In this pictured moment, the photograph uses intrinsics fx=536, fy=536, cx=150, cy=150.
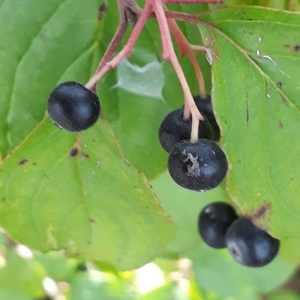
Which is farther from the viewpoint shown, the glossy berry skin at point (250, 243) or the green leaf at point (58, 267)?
the green leaf at point (58, 267)

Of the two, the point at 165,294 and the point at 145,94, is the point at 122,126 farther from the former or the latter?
the point at 165,294

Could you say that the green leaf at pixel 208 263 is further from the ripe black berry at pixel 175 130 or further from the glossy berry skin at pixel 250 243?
the ripe black berry at pixel 175 130

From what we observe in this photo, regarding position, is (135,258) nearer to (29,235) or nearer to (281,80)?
(29,235)

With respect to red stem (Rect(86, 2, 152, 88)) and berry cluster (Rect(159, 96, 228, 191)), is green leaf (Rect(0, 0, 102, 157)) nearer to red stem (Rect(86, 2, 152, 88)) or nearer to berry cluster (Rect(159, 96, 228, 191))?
red stem (Rect(86, 2, 152, 88))

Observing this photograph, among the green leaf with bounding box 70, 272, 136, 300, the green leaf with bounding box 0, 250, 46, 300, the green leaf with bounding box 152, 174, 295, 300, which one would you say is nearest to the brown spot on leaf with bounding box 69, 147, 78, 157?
the green leaf with bounding box 152, 174, 295, 300

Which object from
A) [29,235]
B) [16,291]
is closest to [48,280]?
[16,291]

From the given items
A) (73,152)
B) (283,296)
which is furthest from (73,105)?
(283,296)

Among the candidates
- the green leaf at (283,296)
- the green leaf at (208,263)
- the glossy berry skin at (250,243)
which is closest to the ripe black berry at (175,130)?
the glossy berry skin at (250,243)
